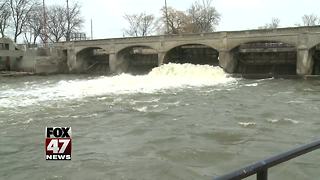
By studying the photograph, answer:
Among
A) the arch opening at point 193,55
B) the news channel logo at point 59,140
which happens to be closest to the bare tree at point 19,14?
the arch opening at point 193,55

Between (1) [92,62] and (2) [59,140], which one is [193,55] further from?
(2) [59,140]

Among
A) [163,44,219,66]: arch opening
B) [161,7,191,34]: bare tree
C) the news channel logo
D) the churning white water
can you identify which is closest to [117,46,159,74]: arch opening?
[163,44,219,66]: arch opening

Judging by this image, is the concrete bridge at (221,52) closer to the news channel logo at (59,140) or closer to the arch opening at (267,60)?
the arch opening at (267,60)

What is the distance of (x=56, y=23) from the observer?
82375mm

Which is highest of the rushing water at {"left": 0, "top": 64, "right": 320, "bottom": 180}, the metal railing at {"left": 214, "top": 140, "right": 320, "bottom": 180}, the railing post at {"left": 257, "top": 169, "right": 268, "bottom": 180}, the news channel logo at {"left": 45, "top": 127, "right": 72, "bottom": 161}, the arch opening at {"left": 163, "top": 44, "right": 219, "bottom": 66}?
the arch opening at {"left": 163, "top": 44, "right": 219, "bottom": 66}

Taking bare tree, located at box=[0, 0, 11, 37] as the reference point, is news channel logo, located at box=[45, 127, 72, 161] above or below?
below

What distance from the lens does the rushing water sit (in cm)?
1092

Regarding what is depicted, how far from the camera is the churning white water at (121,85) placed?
27.8 m

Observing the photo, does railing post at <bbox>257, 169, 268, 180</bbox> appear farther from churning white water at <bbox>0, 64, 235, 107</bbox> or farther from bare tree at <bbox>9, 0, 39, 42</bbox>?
bare tree at <bbox>9, 0, 39, 42</bbox>

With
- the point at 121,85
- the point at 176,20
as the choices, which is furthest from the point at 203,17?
the point at 121,85

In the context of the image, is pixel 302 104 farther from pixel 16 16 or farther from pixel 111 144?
pixel 16 16

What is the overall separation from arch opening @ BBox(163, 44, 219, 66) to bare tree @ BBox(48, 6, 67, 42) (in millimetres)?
36974

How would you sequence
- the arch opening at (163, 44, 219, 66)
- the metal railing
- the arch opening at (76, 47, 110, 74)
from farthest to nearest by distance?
the arch opening at (76, 47, 110, 74), the arch opening at (163, 44, 219, 66), the metal railing

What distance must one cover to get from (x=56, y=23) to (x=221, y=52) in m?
46.7
